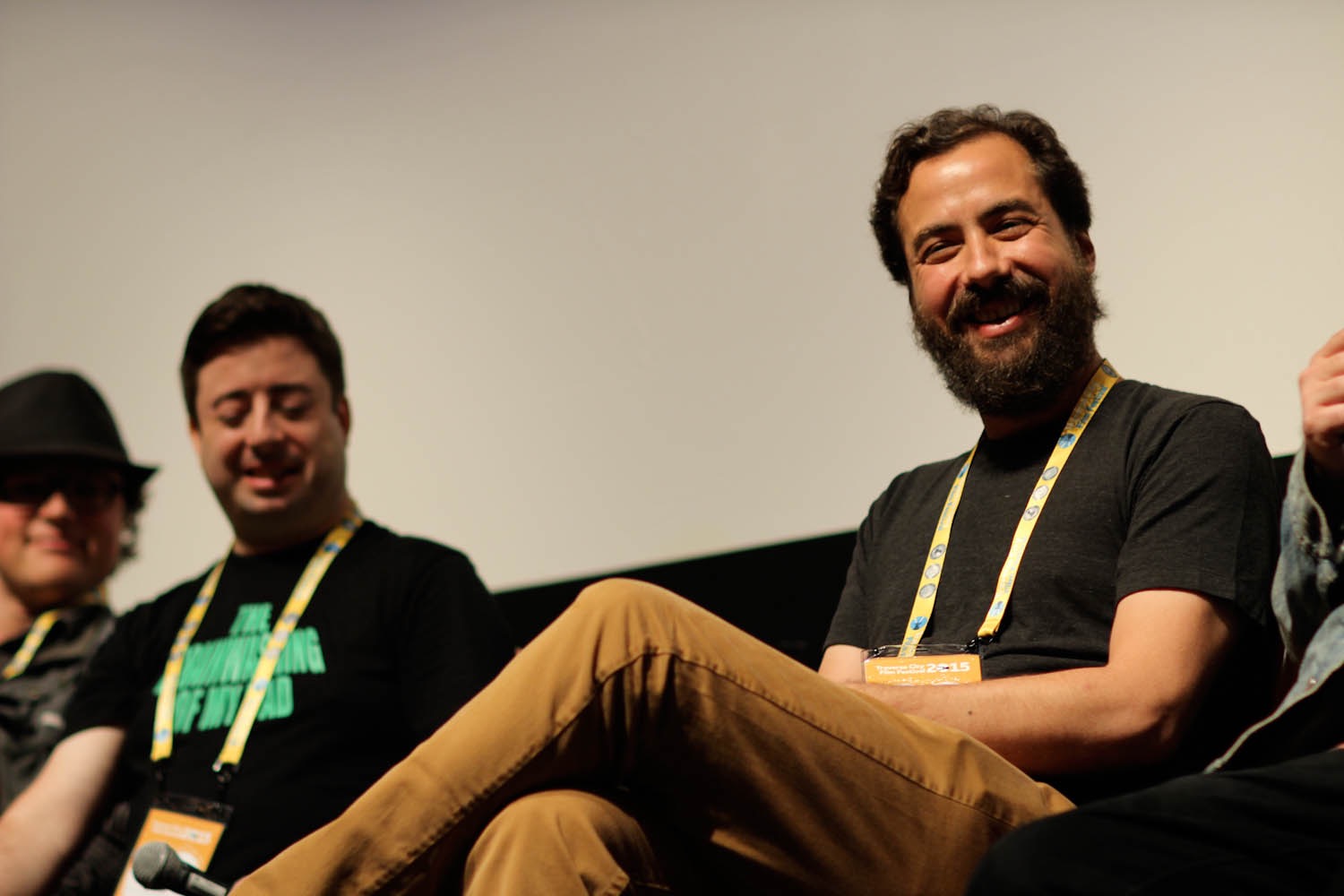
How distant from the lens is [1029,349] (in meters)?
1.86

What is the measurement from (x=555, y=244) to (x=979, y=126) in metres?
1.16

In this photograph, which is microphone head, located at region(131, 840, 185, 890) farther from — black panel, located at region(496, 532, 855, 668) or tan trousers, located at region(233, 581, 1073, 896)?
Answer: black panel, located at region(496, 532, 855, 668)

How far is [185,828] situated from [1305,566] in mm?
1662

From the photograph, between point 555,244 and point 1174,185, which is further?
point 555,244

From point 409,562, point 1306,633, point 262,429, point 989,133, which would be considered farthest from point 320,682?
point 1306,633

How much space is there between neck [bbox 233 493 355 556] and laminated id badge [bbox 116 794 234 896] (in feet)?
1.54

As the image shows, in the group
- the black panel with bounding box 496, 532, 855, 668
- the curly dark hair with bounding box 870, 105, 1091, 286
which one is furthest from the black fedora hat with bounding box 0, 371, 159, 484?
→ the curly dark hair with bounding box 870, 105, 1091, 286

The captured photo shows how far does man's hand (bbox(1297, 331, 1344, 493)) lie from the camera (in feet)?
4.17

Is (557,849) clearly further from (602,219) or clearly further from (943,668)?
(602,219)

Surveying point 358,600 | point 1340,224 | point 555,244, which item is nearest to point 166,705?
point 358,600

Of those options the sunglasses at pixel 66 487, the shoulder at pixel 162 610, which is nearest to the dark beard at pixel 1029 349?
the shoulder at pixel 162 610

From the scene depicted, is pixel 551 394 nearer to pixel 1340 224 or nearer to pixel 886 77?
pixel 886 77

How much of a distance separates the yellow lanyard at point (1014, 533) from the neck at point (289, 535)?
3.73 feet

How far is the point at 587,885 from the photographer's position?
1.21 metres
